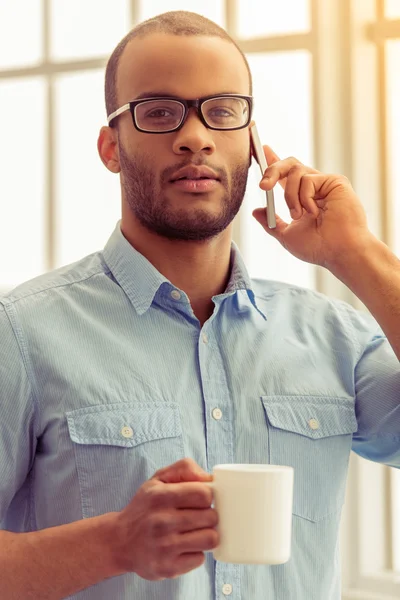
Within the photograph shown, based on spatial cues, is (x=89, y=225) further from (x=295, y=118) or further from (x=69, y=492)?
(x=69, y=492)

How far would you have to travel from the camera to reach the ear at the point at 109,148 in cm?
158

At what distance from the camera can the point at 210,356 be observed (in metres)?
1.42

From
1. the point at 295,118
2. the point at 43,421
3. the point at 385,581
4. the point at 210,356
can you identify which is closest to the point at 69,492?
the point at 43,421

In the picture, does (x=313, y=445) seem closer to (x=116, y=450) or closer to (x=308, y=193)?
(x=116, y=450)

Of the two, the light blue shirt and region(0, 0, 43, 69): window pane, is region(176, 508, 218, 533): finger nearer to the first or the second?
the light blue shirt

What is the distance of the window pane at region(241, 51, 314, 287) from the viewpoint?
A: 2168mm

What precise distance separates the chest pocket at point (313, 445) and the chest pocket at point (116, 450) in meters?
0.19

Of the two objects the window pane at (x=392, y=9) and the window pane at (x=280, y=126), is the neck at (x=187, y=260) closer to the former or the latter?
the window pane at (x=280, y=126)

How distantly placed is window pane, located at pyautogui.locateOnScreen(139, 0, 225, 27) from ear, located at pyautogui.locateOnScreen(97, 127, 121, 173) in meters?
0.84

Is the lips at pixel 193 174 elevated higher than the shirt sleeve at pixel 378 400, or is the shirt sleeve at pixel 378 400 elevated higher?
the lips at pixel 193 174

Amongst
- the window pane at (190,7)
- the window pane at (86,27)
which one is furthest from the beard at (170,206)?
the window pane at (86,27)

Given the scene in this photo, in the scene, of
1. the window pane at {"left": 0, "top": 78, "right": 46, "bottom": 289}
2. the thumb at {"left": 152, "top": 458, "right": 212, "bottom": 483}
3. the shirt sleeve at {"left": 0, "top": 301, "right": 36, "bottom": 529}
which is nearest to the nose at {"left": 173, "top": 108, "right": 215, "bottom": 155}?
the shirt sleeve at {"left": 0, "top": 301, "right": 36, "bottom": 529}

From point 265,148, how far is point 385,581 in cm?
115

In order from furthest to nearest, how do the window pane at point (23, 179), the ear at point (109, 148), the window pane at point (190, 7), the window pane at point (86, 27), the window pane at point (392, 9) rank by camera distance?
the window pane at point (23, 179)
the window pane at point (86, 27)
the window pane at point (190, 7)
the window pane at point (392, 9)
the ear at point (109, 148)
